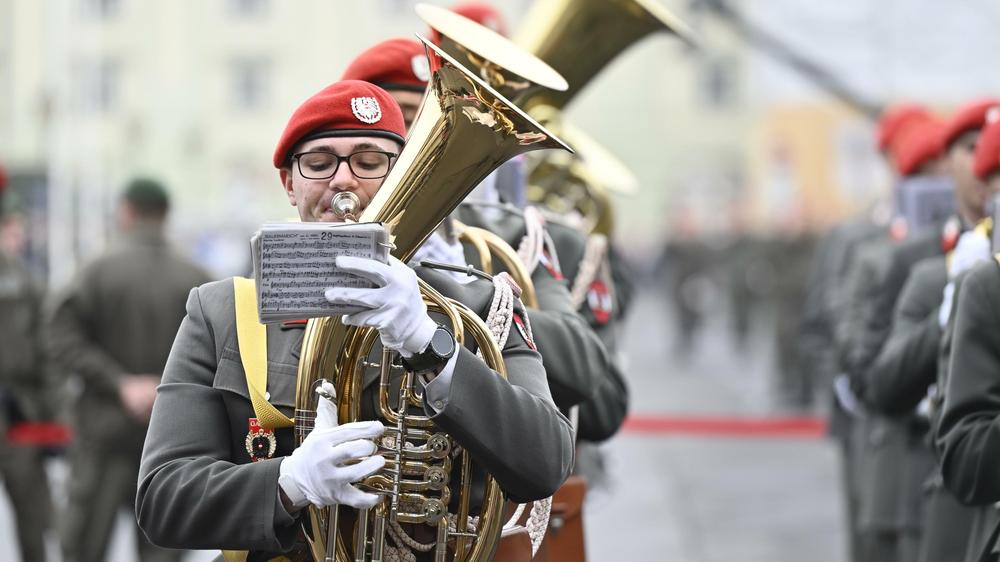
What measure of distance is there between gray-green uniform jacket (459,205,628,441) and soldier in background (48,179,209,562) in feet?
9.12

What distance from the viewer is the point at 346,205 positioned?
3.19 meters

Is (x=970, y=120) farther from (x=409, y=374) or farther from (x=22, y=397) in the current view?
(x=22, y=397)

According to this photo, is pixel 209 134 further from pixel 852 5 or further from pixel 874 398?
pixel 874 398

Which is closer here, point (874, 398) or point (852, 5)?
point (874, 398)

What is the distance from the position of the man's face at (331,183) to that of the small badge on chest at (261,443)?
407 mm

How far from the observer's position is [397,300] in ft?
9.65

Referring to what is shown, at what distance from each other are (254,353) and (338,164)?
1.28ft

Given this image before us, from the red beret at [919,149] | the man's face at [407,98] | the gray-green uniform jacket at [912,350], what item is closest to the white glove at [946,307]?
the gray-green uniform jacket at [912,350]

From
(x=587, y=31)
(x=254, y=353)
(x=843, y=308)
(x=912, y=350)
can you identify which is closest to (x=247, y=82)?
(x=843, y=308)

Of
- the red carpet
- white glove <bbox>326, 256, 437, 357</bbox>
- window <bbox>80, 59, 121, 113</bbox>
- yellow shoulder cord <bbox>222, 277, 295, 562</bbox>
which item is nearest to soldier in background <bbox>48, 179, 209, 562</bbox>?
yellow shoulder cord <bbox>222, 277, 295, 562</bbox>

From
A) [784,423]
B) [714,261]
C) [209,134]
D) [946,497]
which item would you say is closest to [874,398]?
[946,497]

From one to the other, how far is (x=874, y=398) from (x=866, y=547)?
4.20 ft

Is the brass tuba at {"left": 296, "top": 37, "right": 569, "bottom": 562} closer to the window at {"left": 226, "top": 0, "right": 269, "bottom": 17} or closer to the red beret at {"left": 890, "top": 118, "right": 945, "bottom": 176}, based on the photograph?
the red beret at {"left": 890, "top": 118, "right": 945, "bottom": 176}

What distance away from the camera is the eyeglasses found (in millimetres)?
3316
